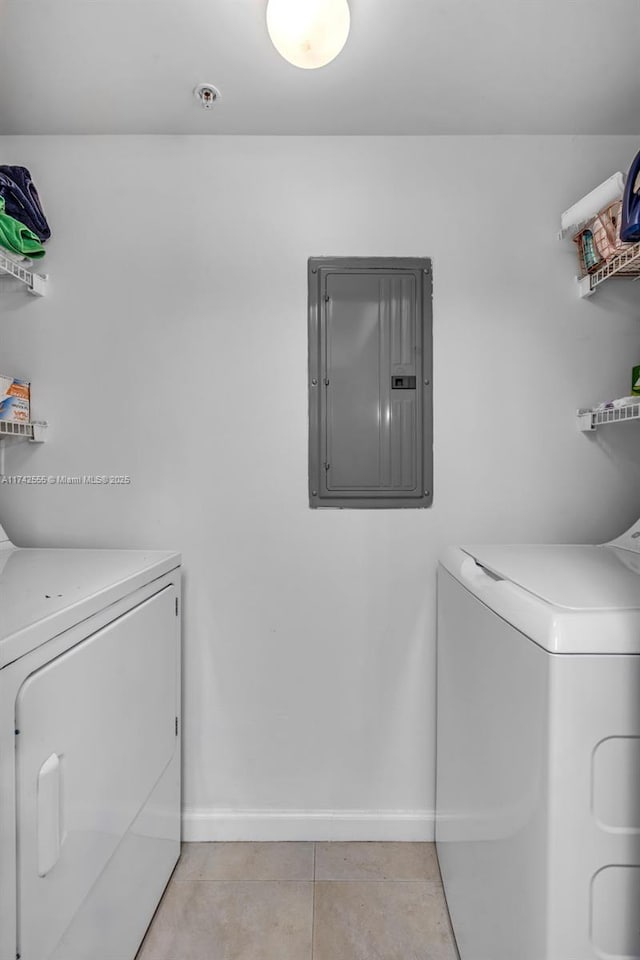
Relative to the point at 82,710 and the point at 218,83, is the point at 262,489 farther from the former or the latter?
the point at 218,83

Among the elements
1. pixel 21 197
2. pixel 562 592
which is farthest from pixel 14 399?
pixel 562 592

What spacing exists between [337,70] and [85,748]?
5.82 feet

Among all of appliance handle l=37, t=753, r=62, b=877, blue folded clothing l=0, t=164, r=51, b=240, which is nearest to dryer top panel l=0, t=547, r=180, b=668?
appliance handle l=37, t=753, r=62, b=877

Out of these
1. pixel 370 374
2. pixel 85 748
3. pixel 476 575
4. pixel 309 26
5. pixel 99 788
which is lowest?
pixel 99 788

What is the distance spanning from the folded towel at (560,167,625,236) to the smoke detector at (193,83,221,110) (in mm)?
1119

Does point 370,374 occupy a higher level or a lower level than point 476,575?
higher

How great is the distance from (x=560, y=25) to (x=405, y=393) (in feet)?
3.30

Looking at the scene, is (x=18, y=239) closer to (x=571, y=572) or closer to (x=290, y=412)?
(x=290, y=412)

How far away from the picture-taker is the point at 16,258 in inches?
66.5

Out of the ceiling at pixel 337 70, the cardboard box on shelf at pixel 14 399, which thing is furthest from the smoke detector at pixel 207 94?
the cardboard box on shelf at pixel 14 399

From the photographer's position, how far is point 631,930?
789 mm

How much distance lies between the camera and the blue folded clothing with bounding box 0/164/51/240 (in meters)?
1.60

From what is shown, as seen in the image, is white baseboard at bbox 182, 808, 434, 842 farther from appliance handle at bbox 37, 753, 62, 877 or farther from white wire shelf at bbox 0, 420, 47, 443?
white wire shelf at bbox 0, 420, 47, 443

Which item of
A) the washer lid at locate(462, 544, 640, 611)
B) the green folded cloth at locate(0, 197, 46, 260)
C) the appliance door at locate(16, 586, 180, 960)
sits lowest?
the appliance door at locate(16, 586, 180, 960)
